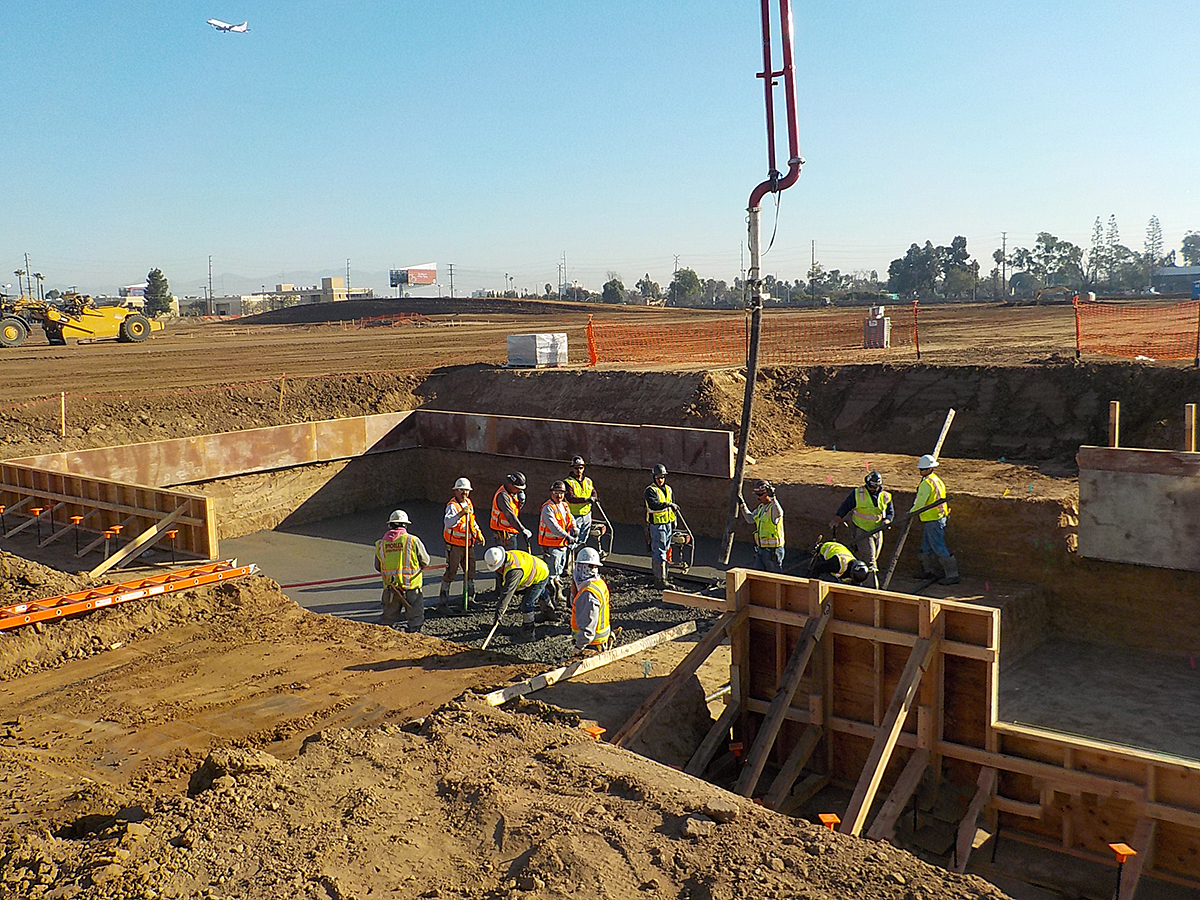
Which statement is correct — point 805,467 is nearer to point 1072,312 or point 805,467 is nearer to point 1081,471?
point 1081,471

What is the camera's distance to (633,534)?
16469mm

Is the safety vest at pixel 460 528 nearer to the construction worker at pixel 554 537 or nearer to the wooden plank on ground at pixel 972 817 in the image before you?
the construction worker at pixel 554 537

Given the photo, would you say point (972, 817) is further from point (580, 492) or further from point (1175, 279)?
point (1175, 279)

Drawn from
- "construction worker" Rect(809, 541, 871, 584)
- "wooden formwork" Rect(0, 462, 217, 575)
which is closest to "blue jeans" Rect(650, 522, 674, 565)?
"construction worker" Rect(809, 541, 871, 584)

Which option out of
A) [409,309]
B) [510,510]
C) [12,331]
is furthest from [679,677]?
[409,309]

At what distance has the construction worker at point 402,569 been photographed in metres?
10.6

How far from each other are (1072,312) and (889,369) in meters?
19.4

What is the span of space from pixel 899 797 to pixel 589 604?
10.7ft

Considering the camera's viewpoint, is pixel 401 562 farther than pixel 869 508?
No

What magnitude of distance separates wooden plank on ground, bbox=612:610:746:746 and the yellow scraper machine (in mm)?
27964

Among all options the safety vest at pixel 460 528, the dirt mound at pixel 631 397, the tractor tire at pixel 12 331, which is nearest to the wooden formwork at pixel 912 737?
the safety vest at pixel 460 528

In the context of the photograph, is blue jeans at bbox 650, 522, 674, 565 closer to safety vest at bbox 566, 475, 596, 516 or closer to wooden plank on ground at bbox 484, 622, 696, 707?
safety vest at bbox 566, 475, 596, 516

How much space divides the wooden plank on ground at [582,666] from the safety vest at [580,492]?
7.67 feet

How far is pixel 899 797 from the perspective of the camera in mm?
7992
